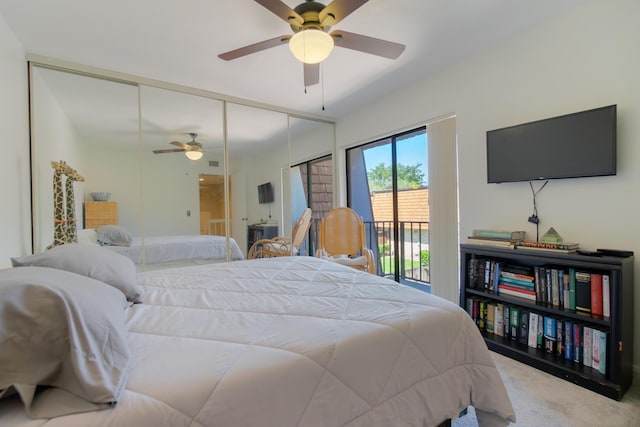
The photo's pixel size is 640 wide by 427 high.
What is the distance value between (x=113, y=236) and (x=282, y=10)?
2611 mm

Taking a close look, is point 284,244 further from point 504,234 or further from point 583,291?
point 583,291

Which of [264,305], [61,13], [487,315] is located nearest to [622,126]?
[487,315]

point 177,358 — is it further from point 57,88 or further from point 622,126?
point 57,88

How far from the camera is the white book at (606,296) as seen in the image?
1672mm

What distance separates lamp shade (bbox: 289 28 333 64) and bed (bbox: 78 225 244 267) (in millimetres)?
2435

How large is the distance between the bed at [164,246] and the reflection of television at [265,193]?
27.7 inches

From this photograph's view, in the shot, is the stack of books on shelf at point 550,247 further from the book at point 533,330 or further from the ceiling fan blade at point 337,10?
the ceiling fan blade at point 337,10

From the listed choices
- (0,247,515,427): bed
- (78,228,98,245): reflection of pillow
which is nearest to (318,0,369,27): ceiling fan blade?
(0,247,515,427): bed

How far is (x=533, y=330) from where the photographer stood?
2.03 meters

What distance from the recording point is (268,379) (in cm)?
76

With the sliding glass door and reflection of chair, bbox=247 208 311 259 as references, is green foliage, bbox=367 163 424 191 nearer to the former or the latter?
the sliding glass door

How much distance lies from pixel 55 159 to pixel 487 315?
401 cm

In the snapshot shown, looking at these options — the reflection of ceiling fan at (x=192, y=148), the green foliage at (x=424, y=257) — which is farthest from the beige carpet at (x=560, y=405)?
the reflection of ceiling fan at (x=192, y=148)

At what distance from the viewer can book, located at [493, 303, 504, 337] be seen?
87.7 inches
